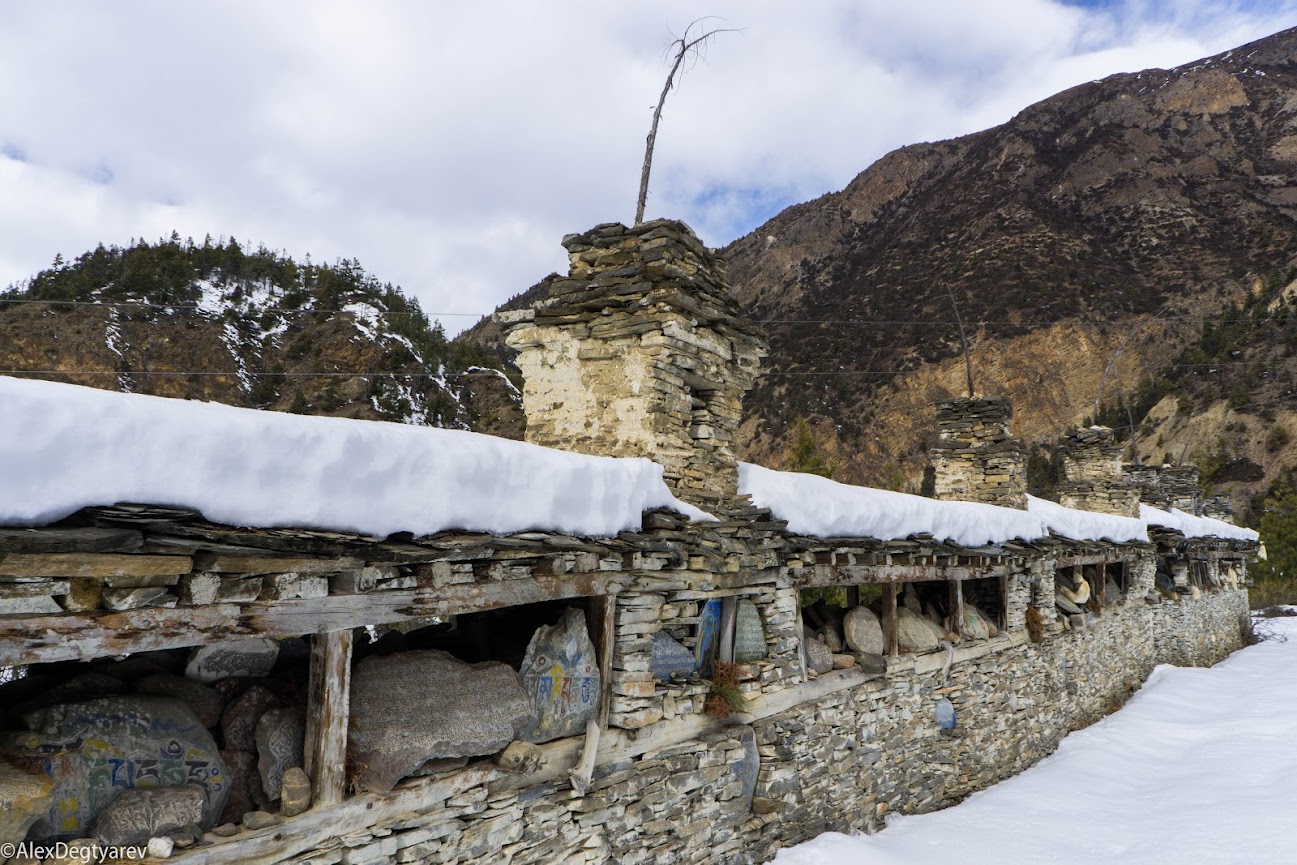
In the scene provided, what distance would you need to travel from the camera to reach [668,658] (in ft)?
18.5

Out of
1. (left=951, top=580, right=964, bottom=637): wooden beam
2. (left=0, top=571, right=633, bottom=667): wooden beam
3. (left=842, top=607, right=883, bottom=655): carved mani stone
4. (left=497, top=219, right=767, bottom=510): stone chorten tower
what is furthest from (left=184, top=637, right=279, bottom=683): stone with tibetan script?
(left=951, top=580, right=964, bottom=637): wooden beam

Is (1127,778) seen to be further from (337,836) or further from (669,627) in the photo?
(337,836)

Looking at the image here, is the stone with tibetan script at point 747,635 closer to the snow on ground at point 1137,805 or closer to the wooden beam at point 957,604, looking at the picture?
the snow on ground at point 1137,805

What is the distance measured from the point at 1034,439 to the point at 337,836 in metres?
49.0

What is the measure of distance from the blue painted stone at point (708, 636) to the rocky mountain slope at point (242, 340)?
19.6m

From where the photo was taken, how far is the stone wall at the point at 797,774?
4.37m

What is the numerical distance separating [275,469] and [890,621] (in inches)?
258

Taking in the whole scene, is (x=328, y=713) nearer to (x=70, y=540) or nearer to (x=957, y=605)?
(x=70, y=540)

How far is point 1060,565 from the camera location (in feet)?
38.4

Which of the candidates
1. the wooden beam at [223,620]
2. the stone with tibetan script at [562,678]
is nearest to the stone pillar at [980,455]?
the stone with tibetan script at [562,678]

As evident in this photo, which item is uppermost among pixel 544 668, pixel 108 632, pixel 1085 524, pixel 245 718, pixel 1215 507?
pixel 1215 507

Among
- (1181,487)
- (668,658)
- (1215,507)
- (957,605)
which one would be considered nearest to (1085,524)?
→ (957,605)

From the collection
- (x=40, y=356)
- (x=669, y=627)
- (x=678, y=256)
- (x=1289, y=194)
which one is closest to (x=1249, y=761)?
(x=669, y=627)

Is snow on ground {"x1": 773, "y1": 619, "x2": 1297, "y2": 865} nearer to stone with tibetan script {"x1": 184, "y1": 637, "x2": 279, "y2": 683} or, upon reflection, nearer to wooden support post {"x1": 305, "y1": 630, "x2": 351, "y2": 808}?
wooden support post {"x1": 305, "y1": 630, "x2": 351, "y2": 808}
